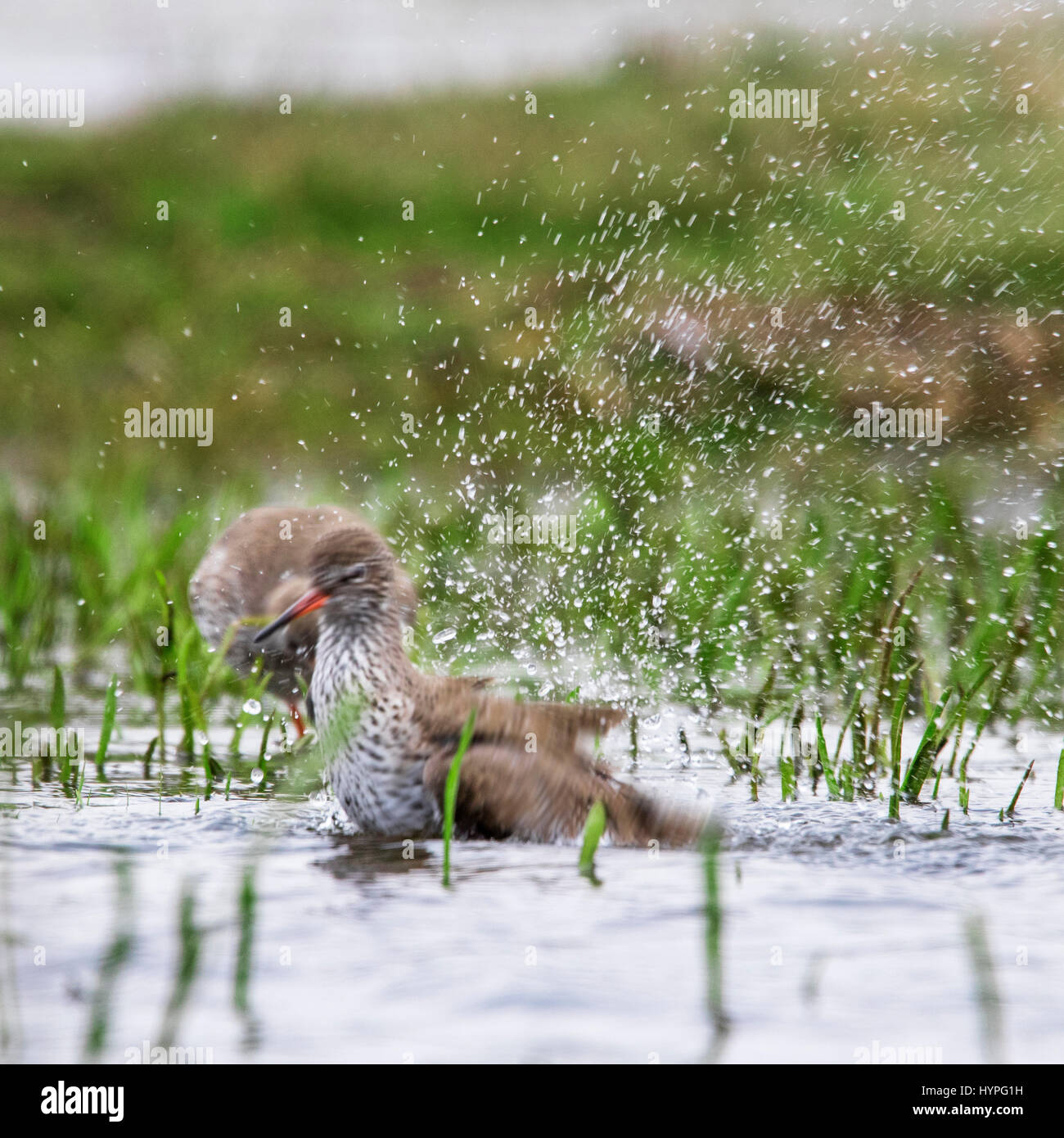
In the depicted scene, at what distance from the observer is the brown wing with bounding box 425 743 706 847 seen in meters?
4.52

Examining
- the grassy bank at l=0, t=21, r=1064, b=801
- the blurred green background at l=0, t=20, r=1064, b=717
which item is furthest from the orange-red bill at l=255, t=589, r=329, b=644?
the blurred green background at l=0, t=20, r=1064, b=717

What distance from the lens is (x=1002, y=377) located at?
11234 mm

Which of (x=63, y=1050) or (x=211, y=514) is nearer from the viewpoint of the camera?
(x=63, y=1050)

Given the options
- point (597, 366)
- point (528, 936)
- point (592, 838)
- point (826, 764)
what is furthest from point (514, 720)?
point (597, 366)

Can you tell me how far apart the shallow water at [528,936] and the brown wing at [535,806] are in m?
0.08

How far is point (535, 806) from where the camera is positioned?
14.9 ft

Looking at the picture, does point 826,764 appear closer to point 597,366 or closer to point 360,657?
point 360,657

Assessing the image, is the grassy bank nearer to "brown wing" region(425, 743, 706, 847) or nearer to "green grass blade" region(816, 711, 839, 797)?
"green grass blade" region(816, 711, 839, 797)

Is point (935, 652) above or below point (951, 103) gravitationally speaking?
below

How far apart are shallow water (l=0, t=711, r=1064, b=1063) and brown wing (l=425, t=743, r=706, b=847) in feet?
0.25

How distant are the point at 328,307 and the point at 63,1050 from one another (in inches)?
371

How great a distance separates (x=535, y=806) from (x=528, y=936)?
897 millimetres
